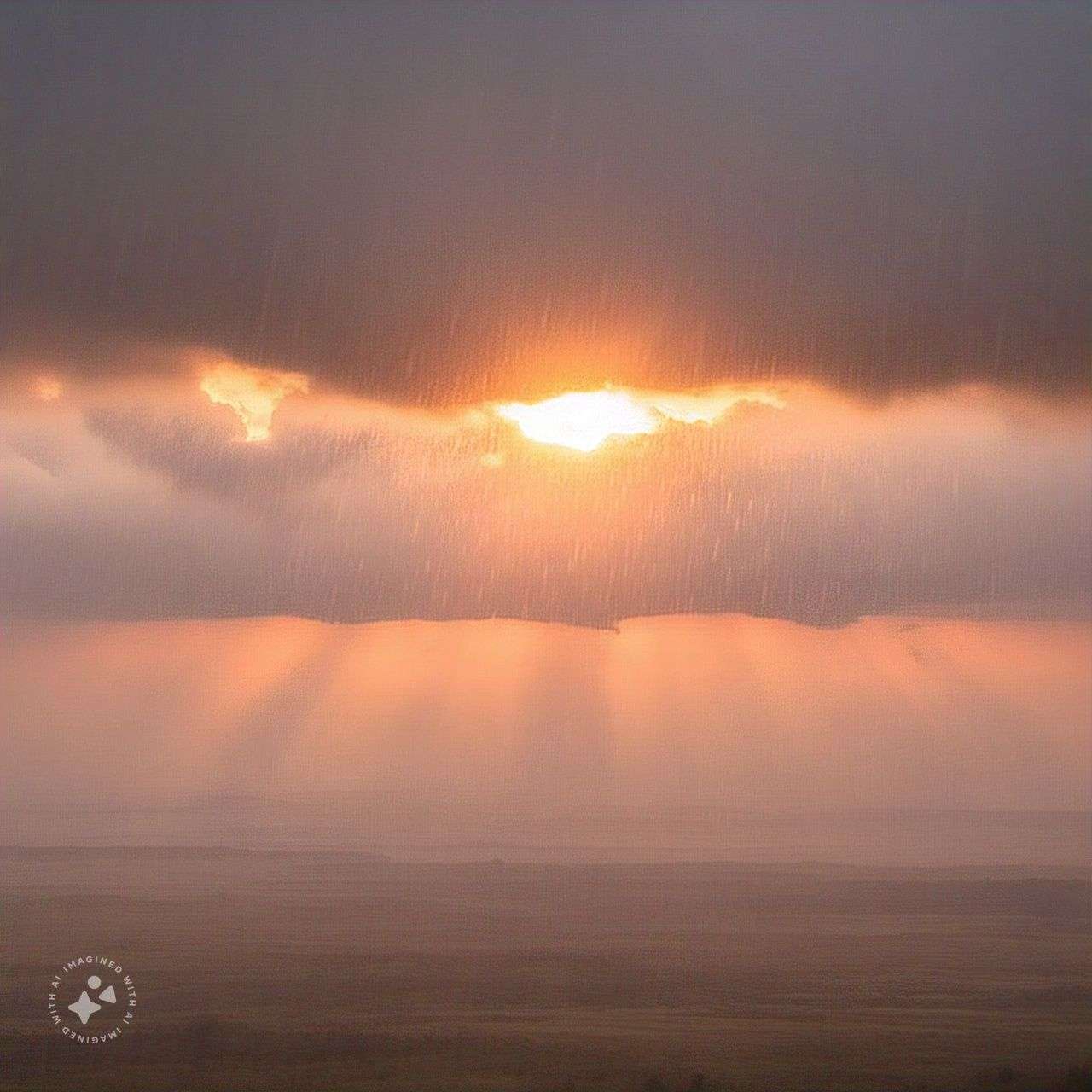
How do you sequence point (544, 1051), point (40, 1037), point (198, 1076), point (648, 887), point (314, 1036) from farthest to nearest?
point (648, 887)
point (314, 1036)
point (544, 1051)
point (198, 1076)
point (40, 1037)

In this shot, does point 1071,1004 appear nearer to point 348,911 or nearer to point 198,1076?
point 348,911

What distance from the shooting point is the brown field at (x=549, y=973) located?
2858cm

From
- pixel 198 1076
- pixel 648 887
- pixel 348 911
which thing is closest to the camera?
pixel 198 1076

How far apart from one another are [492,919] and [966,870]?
25313mm

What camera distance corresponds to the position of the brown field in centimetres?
2858

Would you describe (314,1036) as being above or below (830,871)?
below

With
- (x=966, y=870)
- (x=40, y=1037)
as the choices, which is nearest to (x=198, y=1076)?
(x=40, y=1037)

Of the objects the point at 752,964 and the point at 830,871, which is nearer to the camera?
the point at 752,964

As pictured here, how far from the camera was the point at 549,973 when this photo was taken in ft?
139

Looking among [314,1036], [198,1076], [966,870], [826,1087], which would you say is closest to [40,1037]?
[198,1076]

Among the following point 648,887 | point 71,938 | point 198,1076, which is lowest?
point 198,1076

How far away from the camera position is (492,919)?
43.8 meters

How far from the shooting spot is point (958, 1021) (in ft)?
120

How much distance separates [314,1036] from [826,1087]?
1415cm
